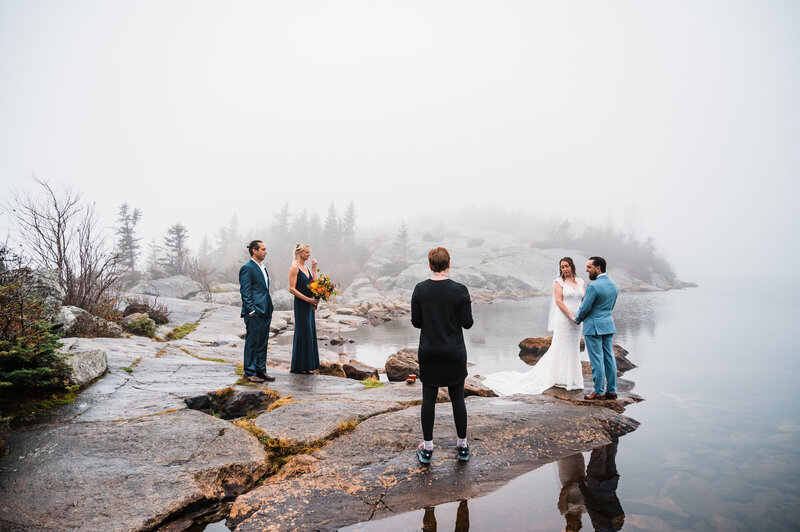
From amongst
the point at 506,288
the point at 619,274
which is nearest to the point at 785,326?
the point at 506,288

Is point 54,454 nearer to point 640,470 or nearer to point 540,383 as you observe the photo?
point 640,470

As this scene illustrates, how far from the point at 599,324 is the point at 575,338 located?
968 mm

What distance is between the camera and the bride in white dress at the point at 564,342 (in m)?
7.05

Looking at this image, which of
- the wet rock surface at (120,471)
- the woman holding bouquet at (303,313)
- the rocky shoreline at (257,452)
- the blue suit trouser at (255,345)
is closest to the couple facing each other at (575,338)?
the rocky shoreline at (257,452)

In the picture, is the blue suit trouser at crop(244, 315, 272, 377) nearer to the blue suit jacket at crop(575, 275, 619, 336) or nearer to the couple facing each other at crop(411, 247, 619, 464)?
the couple facing each other at crop(411, 247, 619, 464)

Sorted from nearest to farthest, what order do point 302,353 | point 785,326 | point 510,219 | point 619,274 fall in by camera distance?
point 302,353 < point 785,326 < point 619,274 < point 510,219

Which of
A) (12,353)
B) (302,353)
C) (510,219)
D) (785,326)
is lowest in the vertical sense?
(785,326)

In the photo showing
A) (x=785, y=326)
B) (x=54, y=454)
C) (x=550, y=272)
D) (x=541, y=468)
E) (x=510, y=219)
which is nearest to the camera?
(x=54, y=454)

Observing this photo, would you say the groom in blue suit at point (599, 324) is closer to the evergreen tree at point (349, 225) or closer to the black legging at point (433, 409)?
the black legging at point (433, 409)

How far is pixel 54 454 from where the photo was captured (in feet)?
11.6

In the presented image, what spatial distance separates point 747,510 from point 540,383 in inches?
154

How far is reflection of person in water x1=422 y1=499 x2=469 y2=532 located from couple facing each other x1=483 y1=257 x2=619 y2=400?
380 cm

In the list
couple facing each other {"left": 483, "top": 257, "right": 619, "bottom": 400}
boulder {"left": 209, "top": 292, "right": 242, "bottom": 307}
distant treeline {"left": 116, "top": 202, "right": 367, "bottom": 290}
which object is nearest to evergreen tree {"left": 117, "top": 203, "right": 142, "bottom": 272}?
distant treeline {"left": 116, "top": 202, "right": 367, "bottom": 290}

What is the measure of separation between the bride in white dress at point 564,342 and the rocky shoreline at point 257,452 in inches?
24.0
